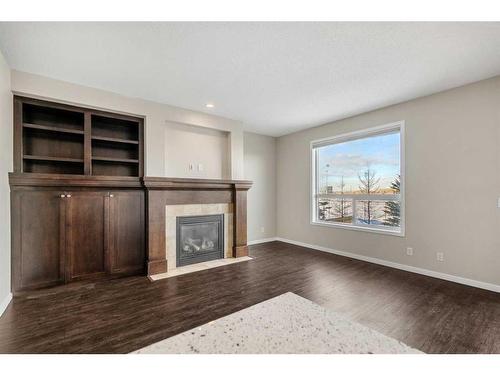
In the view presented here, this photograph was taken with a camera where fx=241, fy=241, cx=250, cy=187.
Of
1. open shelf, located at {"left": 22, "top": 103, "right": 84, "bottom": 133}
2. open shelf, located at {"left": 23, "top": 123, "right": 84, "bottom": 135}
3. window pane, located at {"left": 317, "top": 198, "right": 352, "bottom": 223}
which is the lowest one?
window pane, located at {"left": 317, "top": 198, "right": 352, "bottom": 223}

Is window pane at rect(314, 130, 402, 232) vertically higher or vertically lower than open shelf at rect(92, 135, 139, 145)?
lower

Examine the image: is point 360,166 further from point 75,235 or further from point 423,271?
point 75,235

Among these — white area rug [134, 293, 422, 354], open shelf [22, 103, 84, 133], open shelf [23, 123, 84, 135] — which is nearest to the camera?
white area rug [134, 293, 422, 354]

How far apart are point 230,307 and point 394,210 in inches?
116

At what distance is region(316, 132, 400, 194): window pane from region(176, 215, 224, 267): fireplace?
2.30 m

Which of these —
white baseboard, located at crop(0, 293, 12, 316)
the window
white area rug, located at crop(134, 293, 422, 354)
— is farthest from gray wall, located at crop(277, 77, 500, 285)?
white baseboard, located at crop(0, 293, 12, 316)

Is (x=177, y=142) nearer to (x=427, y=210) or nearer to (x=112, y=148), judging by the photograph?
(x=112, y=148)

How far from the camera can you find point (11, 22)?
192 cm

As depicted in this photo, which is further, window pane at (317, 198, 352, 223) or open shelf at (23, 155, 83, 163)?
window pane at (317, 198, 352, 223)

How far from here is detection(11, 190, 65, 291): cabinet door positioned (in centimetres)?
270

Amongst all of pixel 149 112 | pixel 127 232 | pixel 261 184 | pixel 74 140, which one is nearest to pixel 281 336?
pixel 127 232

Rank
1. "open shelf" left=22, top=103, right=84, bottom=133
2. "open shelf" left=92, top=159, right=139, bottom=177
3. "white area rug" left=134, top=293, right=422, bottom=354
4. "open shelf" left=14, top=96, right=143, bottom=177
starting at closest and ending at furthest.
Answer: "white area rug" left=134, top=293, right=422, bottom=354 → "open shelf" left=14, top=96, right=143, bottom=177 → "open shelf" left=22, top=103, right=84, bottom=133 → "open shelf" left=92, top=159, right=139, bottom=177

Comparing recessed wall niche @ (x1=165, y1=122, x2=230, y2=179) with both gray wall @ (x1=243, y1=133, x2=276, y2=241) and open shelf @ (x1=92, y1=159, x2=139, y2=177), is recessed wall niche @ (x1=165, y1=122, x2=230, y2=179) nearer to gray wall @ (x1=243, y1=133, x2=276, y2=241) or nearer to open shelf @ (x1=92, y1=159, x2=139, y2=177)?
open shelf @ (x1=92, y1=159, x2=139, y2=177)
